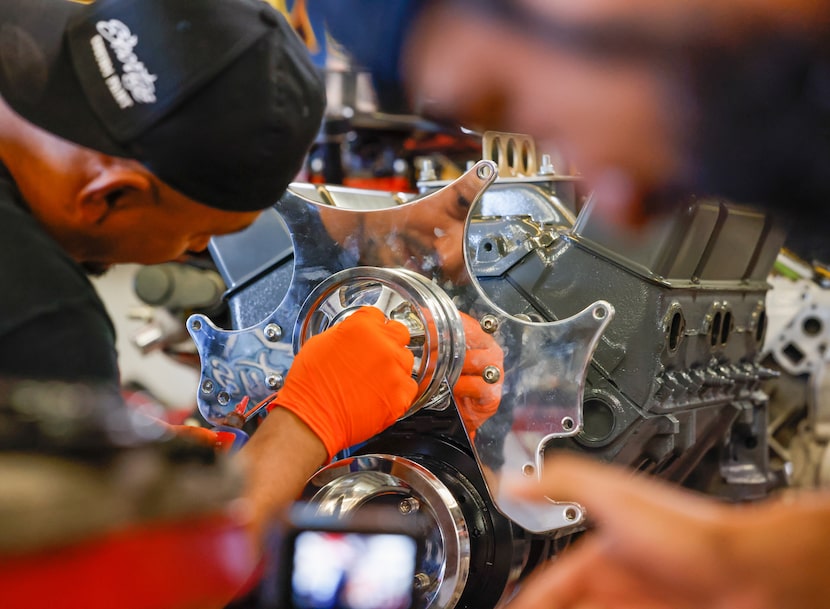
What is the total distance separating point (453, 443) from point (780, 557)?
0.83 metres

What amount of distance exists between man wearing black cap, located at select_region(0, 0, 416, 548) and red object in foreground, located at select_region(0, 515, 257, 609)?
253 millimetres

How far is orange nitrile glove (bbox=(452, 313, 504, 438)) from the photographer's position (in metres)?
1.39

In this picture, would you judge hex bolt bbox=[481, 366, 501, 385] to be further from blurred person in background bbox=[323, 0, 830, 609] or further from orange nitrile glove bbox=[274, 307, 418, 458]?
blurred person in background bbox=[323, 0, 830, 609]

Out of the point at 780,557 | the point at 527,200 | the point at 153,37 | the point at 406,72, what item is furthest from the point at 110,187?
the point at 527,200

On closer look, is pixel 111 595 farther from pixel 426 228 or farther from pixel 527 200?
pixel 527 200

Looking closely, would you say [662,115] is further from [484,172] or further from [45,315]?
[484,172]

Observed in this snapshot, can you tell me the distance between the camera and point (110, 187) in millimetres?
1060

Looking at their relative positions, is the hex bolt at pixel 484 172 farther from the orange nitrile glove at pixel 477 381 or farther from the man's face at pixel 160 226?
the man's face at pixel 160 226

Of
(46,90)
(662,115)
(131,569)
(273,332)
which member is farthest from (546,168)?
(131,569)

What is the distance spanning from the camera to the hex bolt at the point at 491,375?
139cm

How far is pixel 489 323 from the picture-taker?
1405 mm

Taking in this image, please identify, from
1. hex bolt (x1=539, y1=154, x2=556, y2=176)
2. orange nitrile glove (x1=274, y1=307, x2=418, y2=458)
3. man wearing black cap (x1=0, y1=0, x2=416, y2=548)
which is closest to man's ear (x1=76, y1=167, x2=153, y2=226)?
man wearing black cap (x1=0, y1=0, x2=416, y2=548)

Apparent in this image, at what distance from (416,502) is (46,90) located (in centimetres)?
76

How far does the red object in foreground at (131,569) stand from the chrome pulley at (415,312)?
0.67 metres
